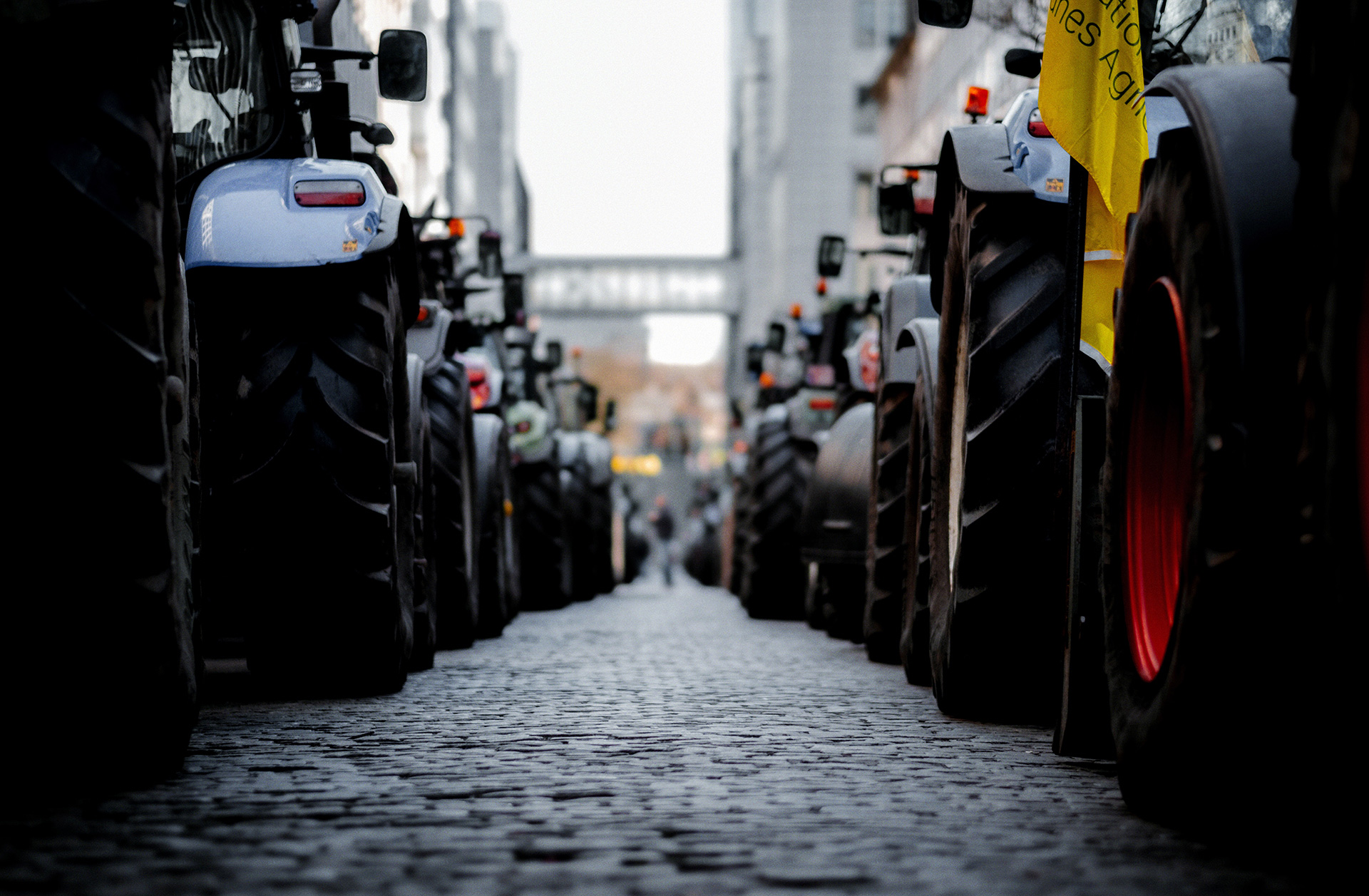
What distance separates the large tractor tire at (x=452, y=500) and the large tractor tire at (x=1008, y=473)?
14.2 ft

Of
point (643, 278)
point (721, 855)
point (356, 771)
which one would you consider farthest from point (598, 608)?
point (643, 278)

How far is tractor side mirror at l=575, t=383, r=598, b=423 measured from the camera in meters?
27.5

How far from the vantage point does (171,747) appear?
4.65 m

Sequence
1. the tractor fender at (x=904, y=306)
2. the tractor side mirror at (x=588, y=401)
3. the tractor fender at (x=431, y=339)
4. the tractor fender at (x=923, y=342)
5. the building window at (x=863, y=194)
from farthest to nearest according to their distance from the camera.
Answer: the building window at (x=863, y=194), the tractor side mirror at (x=588, y=401), the tractor fender at (x=431, y=339), the tractor fender at (x=904, y=306), the tractor fender at (x=923, y=342)

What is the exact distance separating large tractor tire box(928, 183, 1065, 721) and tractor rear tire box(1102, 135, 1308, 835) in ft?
6.74

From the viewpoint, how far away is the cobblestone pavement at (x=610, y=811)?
3443mm

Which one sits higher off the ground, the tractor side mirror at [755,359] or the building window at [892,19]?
the building window at [892,19]

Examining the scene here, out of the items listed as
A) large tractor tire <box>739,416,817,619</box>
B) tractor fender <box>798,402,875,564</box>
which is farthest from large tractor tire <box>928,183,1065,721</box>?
large tractor tire <box>739,416,817,619</box>

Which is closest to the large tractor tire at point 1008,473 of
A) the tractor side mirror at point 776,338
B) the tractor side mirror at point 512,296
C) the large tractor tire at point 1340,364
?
the large tractor tire at point 1340,364

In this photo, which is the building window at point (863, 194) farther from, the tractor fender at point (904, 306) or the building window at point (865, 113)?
the tractor fender at point (904, 306)

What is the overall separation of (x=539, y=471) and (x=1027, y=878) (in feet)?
48.1

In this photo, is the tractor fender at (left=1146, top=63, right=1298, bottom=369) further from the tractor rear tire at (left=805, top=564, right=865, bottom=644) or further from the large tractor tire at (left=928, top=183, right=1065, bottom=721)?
the tractor rear tire at (left=805, top=564, right=865, bottom=644)

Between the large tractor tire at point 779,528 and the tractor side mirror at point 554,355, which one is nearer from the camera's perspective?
the large tractor tire at point 779,528

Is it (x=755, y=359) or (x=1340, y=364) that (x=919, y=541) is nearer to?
(x=1340, y=364)
